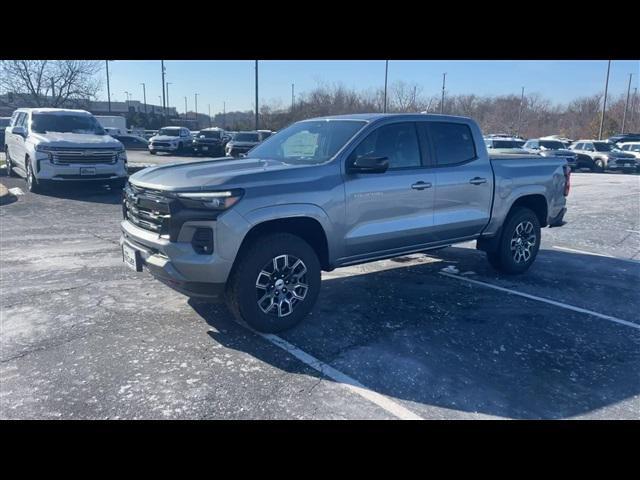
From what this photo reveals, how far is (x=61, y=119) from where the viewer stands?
12.5m

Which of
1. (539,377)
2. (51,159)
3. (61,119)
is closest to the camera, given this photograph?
(539,377)

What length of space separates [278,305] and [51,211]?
768 centimetres

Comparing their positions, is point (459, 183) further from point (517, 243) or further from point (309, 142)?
point (309, 142)

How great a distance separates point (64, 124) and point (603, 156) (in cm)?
2731

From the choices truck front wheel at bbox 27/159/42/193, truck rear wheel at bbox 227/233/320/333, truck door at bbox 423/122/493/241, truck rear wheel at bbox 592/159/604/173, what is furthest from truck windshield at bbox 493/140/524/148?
truck rear wheel at bbox 227/233/320/333

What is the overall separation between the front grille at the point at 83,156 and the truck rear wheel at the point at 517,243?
917 cm

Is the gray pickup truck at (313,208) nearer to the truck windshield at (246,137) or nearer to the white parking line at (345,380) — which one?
the white parking line at (345,380)

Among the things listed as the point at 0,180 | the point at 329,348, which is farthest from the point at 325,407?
the point at 0,180

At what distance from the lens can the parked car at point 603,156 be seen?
27.3 meters

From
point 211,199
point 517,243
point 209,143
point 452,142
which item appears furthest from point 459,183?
point 209,143

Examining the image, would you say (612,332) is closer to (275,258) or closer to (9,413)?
(275,258)

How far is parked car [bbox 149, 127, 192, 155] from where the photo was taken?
30.2m

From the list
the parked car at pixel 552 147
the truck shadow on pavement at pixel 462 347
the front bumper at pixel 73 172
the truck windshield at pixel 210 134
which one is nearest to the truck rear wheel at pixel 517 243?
the truck shadow on pavement at pixel 462 347

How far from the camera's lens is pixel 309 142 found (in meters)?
5.27
